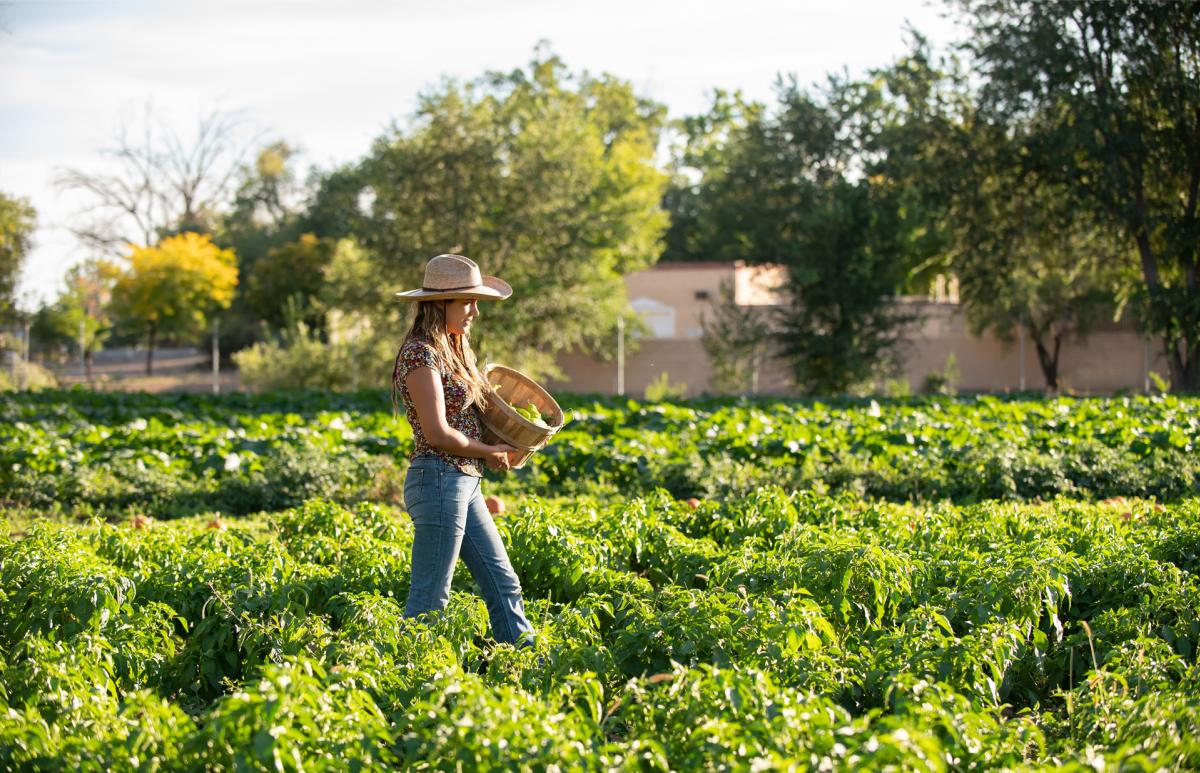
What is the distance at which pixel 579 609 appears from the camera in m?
4.86

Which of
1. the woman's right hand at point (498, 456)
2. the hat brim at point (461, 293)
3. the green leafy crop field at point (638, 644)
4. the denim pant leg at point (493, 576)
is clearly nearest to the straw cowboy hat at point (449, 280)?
the hat brim at point (461, 293)

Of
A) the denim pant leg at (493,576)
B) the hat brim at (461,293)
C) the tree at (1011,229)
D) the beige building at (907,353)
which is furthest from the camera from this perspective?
the beige building at (907,353)

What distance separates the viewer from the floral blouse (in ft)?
15.5

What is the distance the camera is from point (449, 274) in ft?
15.8

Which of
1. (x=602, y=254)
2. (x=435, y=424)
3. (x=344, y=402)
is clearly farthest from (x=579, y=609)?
(x=602, y=254)

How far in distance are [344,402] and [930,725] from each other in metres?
14.6

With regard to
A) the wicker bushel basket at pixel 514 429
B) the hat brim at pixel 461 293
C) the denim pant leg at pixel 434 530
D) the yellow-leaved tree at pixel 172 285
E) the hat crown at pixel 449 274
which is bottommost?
the denim pant leg at pixel 434 530

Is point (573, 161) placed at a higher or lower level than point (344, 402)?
higher

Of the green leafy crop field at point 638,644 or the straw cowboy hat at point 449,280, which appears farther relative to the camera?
the straw cowboy hat at point 449,280

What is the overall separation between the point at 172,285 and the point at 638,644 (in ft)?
118

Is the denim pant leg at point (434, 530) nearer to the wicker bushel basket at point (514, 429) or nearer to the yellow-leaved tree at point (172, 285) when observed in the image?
the wicker bushel basket at point (514, 429)

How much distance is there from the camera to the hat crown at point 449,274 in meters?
4.82

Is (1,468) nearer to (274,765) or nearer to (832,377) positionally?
(274,765)

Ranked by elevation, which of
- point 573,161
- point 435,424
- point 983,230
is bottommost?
point 435,424
